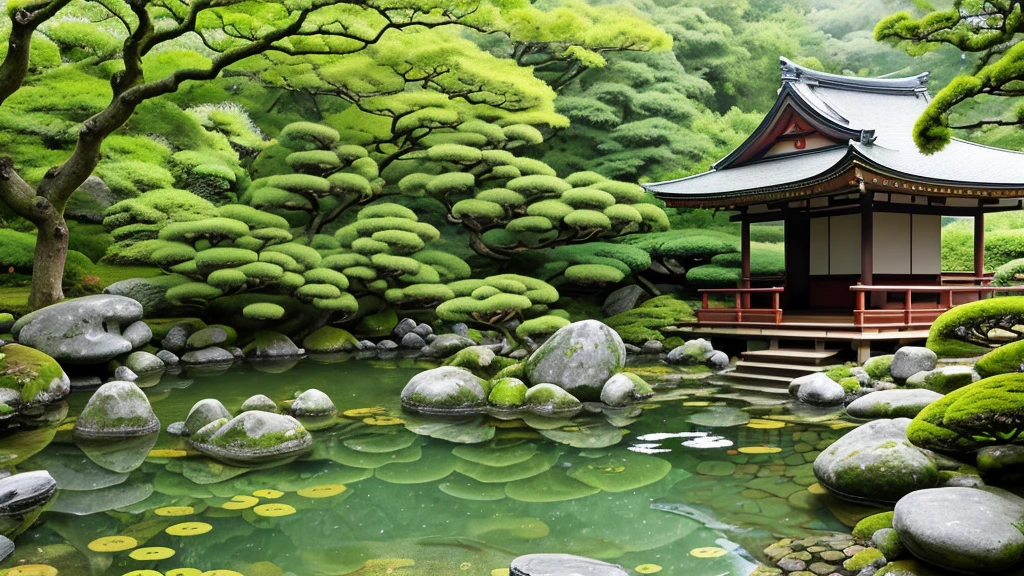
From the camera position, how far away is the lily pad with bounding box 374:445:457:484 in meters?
6.41

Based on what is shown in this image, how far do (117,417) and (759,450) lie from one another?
6.96 m

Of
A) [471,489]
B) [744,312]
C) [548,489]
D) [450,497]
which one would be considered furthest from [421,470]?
[744,312]

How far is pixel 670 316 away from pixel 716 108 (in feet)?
49.2

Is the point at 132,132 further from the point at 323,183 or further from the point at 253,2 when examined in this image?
the point at 253,2

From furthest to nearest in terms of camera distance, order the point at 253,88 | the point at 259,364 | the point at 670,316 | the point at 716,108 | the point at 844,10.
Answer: the point at 844,10 → the point at 716,108 → the point at 253,88 → the point at 670,316 → the point at 259,364

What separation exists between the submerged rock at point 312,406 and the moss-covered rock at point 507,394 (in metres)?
2.11

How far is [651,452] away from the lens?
23.4 ft

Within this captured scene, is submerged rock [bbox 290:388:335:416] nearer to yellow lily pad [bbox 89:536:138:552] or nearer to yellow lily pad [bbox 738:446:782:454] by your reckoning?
yellow lily pad [bbox 89:536:138:552]

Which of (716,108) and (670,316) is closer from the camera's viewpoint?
(670,316)

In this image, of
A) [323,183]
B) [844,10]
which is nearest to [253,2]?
[323,183]

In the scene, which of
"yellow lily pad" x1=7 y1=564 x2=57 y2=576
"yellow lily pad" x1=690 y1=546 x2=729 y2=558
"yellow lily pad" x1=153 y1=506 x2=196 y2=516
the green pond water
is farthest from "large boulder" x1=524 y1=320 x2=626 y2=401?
"yellow lily pad" x1=7 y1=564 x2=57 y2=576

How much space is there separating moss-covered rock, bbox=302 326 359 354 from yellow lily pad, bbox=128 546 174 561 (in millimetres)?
11454

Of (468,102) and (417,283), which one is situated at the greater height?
(468,102)

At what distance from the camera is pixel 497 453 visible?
7297 mm
